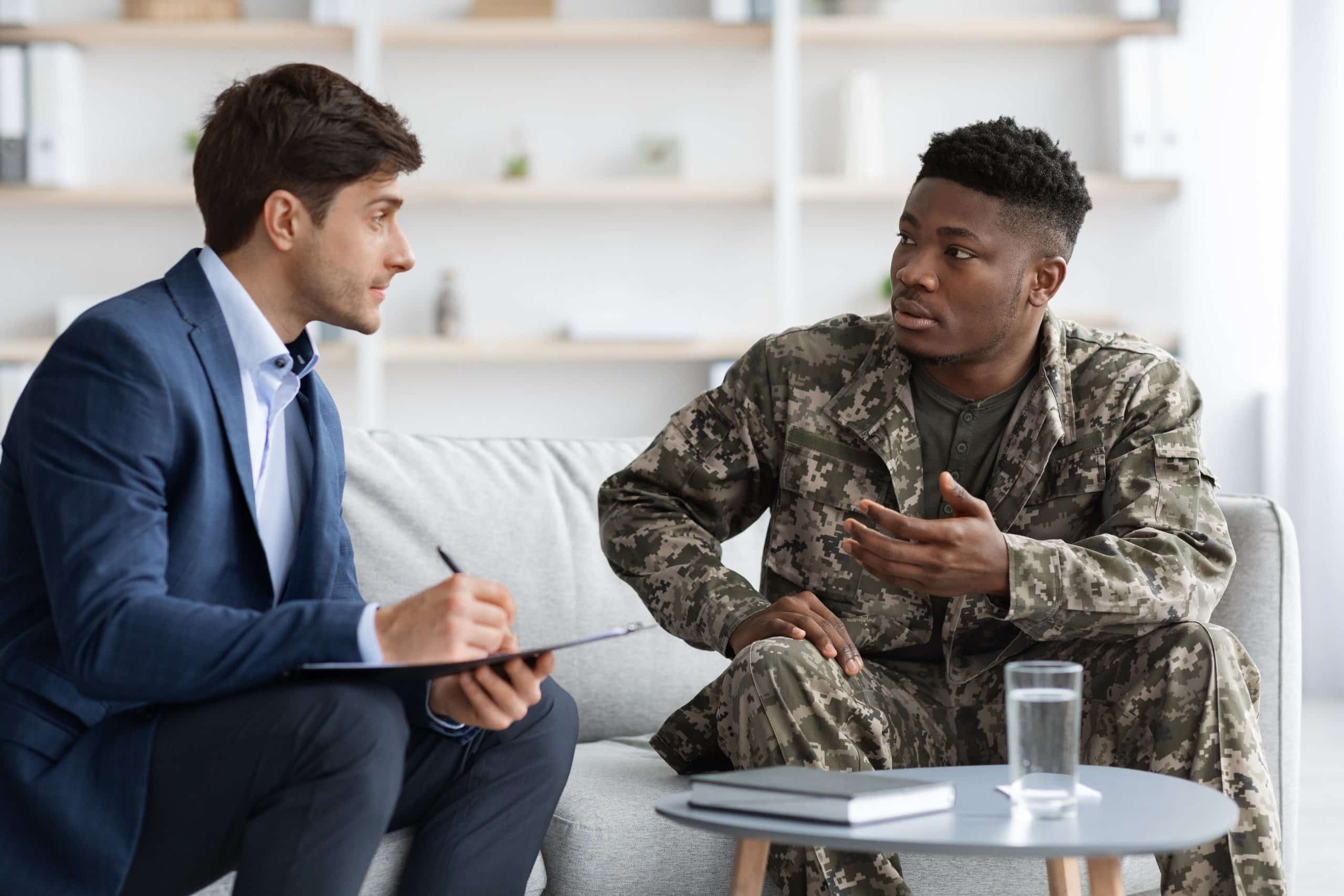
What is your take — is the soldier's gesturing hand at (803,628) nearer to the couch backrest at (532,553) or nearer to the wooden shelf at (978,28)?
the couch backrest at (532,553)

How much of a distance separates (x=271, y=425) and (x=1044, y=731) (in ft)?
2.76

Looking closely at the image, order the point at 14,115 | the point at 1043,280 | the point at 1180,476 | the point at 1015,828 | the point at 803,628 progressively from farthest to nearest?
the point at 14,115, the point at 1043,280, the point at 1180,476, the point at 803,628, the point at 1015,828

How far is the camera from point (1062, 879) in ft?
4.65

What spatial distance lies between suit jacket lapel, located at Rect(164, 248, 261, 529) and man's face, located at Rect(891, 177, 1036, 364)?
86 cm

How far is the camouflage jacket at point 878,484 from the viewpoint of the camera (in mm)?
1703

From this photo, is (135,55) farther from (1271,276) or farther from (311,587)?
(1271,276)

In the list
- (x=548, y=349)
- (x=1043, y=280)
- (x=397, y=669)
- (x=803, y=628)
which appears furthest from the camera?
(x=548, y=349)

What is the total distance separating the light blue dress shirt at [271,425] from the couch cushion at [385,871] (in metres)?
0.15

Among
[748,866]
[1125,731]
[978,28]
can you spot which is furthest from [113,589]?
[978,28]

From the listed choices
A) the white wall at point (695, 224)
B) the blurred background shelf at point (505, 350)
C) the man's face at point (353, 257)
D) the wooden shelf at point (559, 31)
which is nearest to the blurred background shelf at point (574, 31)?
the wooden shelf at point (559, 31)

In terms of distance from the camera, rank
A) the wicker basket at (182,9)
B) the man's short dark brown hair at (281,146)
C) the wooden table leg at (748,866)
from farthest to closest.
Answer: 1. the wicker basket at (182,9)
2. the man's short dark brown hair at (281,146)
3. the wooden table leg at (748,866)

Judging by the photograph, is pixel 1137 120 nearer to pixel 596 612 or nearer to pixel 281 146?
pixel 596 612

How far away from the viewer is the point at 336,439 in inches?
64.1

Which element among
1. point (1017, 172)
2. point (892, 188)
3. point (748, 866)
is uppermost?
point (892, 188)
